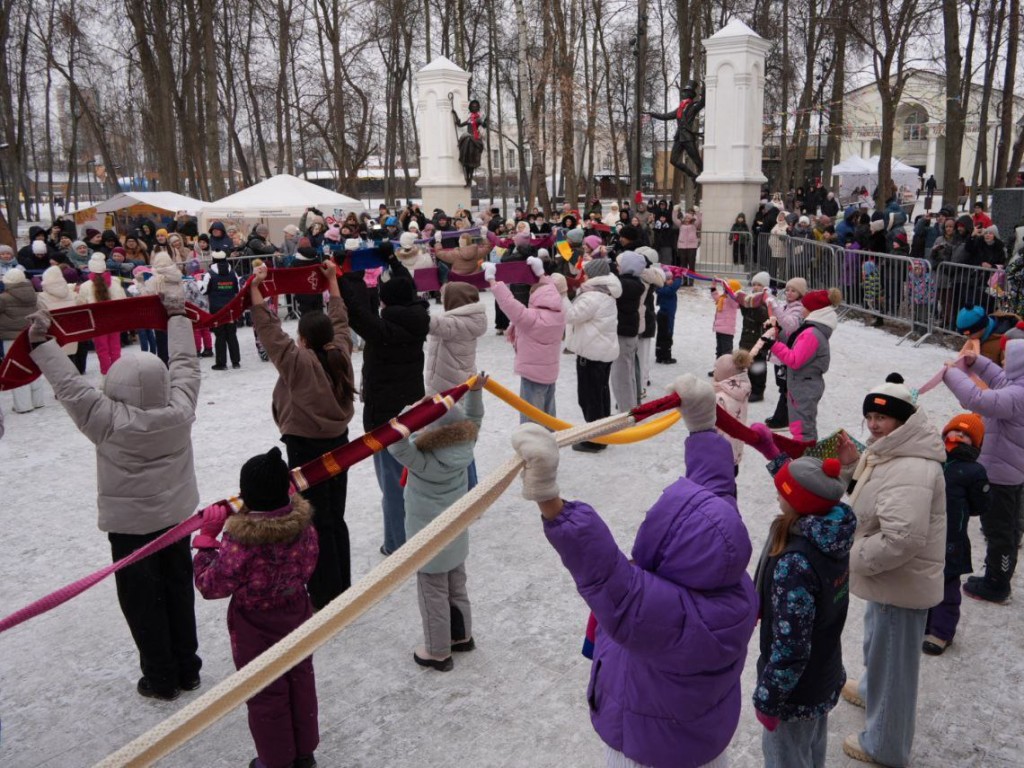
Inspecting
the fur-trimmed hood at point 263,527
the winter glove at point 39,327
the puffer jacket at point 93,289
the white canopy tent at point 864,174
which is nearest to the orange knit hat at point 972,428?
the fur-trimmed hood at point 263,527

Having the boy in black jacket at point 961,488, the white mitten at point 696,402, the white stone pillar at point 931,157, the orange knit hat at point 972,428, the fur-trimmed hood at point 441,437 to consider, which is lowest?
the boy in black jacket at point 961,488

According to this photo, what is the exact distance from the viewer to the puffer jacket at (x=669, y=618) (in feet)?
7.02

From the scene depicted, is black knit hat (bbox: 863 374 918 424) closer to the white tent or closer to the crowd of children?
the crowd of children

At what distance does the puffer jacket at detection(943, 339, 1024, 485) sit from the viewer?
Result: 4617mm

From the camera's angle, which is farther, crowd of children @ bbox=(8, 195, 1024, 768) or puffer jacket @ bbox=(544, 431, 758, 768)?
crowd of children @ bbox=(8, 195, 1024, 768)

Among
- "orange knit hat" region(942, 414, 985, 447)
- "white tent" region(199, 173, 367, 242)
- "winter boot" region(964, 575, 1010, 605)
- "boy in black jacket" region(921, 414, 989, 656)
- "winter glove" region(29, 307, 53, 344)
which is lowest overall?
"winter boot" region(964, 575, 1010, 605)

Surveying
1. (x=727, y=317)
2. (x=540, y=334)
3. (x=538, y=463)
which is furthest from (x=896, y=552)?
(x=727, y=317)

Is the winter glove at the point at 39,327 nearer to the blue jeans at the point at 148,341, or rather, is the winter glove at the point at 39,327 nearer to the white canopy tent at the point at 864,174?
the blue jeans at the point at 148,341

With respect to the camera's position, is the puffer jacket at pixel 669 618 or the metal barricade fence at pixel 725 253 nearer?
the puffer jacket at pixel 669 618

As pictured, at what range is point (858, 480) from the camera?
3.70 m

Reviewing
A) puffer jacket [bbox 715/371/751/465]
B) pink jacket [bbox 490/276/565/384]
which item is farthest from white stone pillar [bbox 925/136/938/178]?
puffer jacket [bbox 715/371/751/465]

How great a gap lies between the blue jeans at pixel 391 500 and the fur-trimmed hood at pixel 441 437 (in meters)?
1.27

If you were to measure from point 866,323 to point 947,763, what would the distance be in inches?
424

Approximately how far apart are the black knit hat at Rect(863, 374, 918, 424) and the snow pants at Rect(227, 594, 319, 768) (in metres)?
2.54
